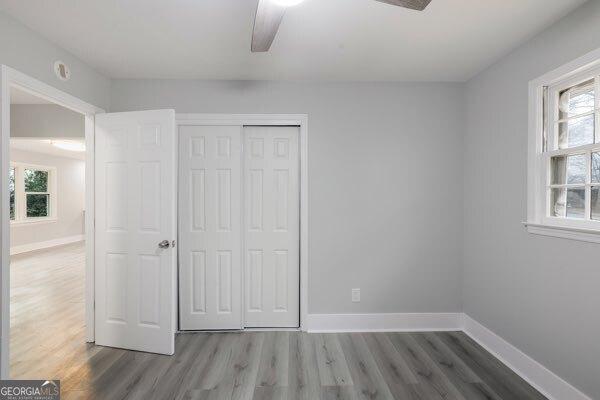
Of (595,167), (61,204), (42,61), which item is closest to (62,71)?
(42,61)

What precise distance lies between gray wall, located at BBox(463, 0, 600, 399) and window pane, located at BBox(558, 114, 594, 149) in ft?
0.70

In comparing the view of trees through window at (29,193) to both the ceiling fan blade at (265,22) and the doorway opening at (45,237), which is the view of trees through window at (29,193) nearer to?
the doorway opening at (45,237)

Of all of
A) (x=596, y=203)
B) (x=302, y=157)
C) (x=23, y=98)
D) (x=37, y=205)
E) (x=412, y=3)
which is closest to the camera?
(x=412, y=3)

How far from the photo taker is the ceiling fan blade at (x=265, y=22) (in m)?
1.31

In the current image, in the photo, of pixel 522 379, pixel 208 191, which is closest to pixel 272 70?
pixel 208 191

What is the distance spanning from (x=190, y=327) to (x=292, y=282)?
1096mm

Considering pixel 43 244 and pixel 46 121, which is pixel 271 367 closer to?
pixel 46 121

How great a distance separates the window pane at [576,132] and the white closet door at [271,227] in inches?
81.7

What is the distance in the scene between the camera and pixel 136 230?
2486mm

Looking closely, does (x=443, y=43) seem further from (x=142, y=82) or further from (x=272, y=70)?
(x=142, y=82)

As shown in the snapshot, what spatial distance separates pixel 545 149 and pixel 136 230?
330cm

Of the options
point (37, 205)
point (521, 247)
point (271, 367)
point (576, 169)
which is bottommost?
point (271, 367)

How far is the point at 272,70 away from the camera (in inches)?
102

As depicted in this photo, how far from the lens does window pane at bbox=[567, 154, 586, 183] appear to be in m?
1.84
